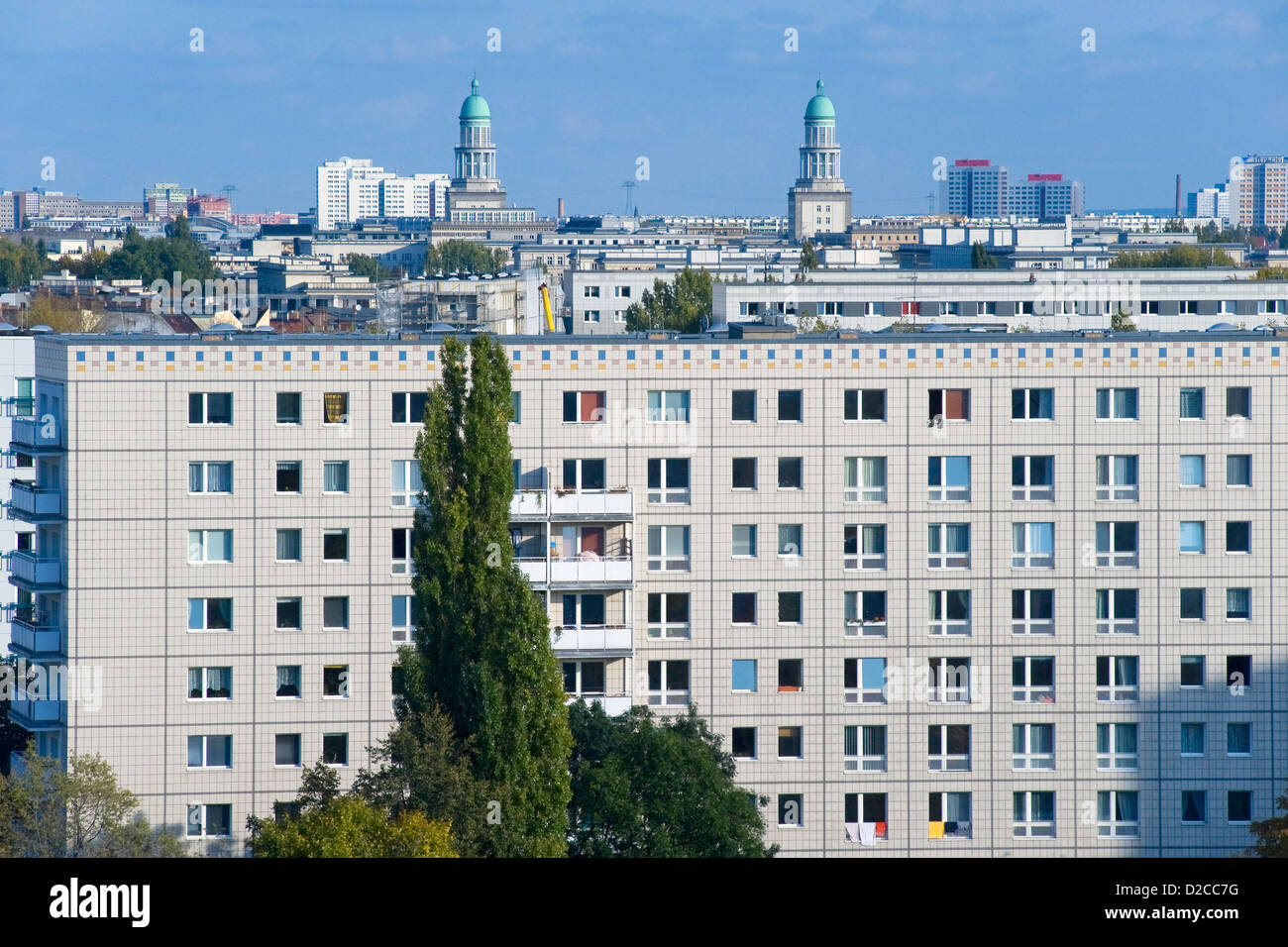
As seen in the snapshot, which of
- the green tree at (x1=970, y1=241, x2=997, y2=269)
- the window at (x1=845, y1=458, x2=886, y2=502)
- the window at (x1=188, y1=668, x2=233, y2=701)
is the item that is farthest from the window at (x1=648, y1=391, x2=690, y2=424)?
the green tree at (x1=970, y1=241, x2=997, y2=269)

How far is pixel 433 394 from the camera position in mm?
26859

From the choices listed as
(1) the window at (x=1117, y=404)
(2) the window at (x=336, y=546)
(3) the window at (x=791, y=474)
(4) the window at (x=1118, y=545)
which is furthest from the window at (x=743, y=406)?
(2) the window at (x=336, y=546)

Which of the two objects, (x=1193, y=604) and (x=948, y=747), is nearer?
(x=948, y=747)

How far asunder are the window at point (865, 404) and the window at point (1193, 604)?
6.18 m

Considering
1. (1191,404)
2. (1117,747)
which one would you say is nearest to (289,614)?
(1117,747)

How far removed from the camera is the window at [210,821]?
31.3 metres

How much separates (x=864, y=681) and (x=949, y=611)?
1.93 metres

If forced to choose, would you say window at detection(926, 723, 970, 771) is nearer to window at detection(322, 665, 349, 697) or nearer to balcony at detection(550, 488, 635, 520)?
balcony at detection(550, 488, 635, 520)

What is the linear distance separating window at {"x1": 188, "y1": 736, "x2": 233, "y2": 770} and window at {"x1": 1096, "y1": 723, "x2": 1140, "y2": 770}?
1489 cm

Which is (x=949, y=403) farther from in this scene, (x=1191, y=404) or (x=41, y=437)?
(x=41, y=437)

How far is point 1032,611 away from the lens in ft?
110
